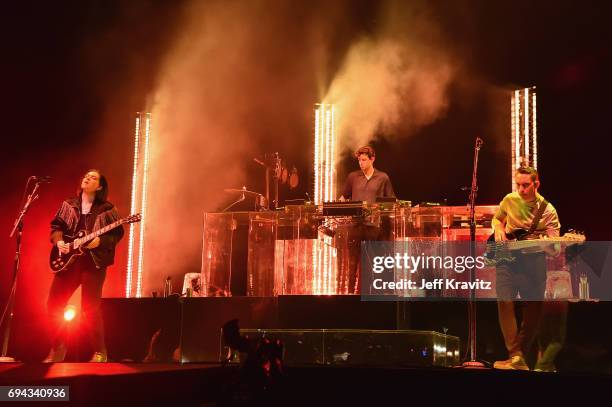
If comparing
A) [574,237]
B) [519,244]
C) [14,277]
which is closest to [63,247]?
[14,277]

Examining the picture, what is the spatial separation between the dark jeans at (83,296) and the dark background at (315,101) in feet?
6.67

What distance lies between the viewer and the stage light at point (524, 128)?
9133 mm

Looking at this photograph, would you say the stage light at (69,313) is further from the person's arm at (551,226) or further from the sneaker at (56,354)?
the person's arm at (551,226)

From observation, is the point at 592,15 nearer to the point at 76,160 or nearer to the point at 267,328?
the point at 267,328

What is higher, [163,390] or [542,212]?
[542,212]

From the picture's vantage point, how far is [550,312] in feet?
19.9

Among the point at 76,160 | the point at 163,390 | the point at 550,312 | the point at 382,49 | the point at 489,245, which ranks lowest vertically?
the point at 163,390

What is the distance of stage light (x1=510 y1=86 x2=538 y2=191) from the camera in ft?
30.0

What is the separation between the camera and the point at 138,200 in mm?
9719

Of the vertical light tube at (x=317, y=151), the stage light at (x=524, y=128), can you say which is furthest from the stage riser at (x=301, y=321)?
the vertical light tube at (x=317, y=151)

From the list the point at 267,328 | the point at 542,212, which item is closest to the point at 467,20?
the point at 542,212

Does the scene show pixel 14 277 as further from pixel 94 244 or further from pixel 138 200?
pixel 138 200

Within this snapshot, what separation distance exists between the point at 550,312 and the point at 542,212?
82 centimetres

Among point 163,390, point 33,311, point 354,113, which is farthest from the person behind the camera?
point 354,113
